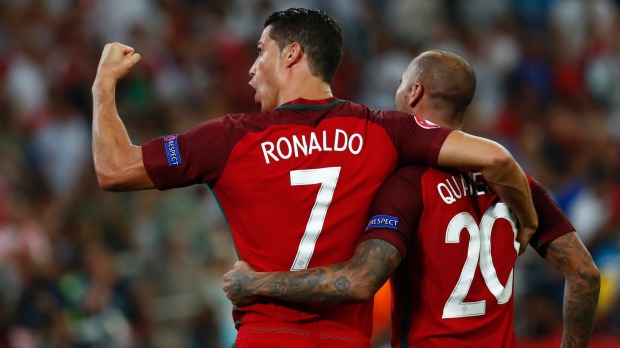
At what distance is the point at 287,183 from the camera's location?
13.6 feet

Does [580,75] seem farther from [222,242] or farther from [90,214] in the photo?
[90,214]

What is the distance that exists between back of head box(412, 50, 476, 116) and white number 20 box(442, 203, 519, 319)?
499 millimetres

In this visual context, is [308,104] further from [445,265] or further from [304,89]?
[445,265]

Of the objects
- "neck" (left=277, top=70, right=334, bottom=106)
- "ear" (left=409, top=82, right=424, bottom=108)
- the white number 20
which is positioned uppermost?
"neck" (left=277, top=70, right=334, bottom=106)

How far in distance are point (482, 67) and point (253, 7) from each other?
2.81m

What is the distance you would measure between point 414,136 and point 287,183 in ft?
1.86

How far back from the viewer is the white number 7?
13.6ft

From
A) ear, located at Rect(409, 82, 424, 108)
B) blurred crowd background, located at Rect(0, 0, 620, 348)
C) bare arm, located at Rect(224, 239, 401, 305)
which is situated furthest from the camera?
blurred crowd background, located at Rect(0, 0, 620, 348)

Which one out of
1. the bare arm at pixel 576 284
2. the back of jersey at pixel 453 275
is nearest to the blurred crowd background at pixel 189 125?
the bare arm at pixel 576 284

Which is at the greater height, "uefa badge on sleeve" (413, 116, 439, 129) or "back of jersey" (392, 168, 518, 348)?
"uefa badge on sleeve" (413, 116, 439, 129)

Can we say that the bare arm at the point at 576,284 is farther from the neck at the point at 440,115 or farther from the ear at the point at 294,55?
the ear at the point at 294,55

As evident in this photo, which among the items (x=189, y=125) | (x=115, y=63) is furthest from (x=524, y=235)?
(x=189, y=125)

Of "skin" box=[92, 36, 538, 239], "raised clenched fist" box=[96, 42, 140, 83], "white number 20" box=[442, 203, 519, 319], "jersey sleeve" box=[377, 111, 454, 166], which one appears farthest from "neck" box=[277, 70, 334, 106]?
"white number 20" box=[442, 203, 519, 319]

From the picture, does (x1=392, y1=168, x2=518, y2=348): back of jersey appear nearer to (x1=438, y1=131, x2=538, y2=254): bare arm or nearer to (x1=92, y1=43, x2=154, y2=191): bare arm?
(x1=438, y1=131, x2=538, y2=254): bare arm
